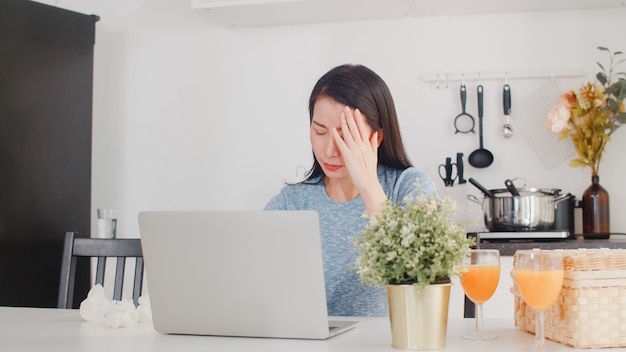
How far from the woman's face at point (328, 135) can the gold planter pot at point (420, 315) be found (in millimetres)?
727

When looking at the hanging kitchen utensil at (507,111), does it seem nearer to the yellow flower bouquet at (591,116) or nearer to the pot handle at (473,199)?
the yellow flower bouquet at (591,116)

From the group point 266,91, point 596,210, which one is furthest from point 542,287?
point 266,91

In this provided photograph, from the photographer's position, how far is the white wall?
3.14m

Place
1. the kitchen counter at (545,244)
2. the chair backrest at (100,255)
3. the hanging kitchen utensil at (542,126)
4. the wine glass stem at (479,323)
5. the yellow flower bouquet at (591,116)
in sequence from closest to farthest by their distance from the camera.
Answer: the wine glass stem at (479,323) < the chair backrest at (100,255) < the kitchen counter at (545,244) < the yellow flower bouquet at (591,116) < the hanging kitchen utensil at (542,126)

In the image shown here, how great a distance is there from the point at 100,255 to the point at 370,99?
0.79 metres

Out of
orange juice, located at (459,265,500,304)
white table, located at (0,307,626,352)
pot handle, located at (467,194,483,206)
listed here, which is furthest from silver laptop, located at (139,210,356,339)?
pot handle, located at (467,194,483,206)

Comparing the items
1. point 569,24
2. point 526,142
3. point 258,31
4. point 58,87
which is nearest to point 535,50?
point 569,24

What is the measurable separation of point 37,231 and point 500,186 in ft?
5.93

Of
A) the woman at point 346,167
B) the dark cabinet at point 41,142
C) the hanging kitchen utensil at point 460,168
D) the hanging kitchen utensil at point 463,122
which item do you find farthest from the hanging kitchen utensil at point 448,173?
the dark cabinet at point 41,142

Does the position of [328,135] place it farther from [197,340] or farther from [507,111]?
[507,111]

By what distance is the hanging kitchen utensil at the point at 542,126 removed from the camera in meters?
3.12

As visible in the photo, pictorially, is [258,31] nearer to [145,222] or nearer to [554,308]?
[145,222]

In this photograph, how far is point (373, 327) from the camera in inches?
58.4

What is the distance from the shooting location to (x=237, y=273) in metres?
1.33
